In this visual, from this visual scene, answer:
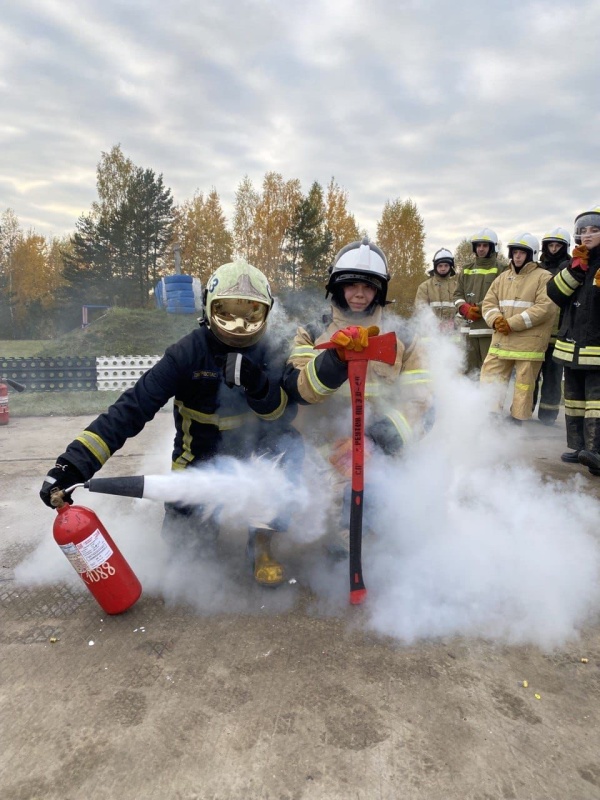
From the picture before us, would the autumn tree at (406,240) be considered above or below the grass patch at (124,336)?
above

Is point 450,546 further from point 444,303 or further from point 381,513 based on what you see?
point 444,303

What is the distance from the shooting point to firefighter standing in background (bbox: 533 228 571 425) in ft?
19.1

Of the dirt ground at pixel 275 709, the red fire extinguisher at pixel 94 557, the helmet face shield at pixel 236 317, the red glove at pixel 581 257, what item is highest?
the red glove at pixel 581 257

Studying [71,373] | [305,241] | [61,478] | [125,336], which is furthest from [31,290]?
[61,478]

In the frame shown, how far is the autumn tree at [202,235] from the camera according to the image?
32250 mm

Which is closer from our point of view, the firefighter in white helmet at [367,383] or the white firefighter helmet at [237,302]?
the white firefighter helmet at [237,302]

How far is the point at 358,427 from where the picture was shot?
7.95 feet

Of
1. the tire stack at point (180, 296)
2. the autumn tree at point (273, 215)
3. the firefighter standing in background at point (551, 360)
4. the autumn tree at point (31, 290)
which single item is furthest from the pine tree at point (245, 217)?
the firefighter standing in background at point (551, 360)

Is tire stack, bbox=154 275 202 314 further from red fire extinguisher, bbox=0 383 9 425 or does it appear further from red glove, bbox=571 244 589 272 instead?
red glove, bbox=571 244 589 272

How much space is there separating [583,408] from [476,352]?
2302 mm

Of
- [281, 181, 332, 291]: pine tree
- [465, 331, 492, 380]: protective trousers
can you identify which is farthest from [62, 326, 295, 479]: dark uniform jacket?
[281, 181, 332, 291]: pine tree

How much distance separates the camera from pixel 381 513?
278 cm

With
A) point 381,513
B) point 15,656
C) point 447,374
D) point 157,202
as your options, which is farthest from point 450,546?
point 157,202

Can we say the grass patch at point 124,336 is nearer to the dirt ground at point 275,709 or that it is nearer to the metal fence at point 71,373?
the metal fence at point 71,373
